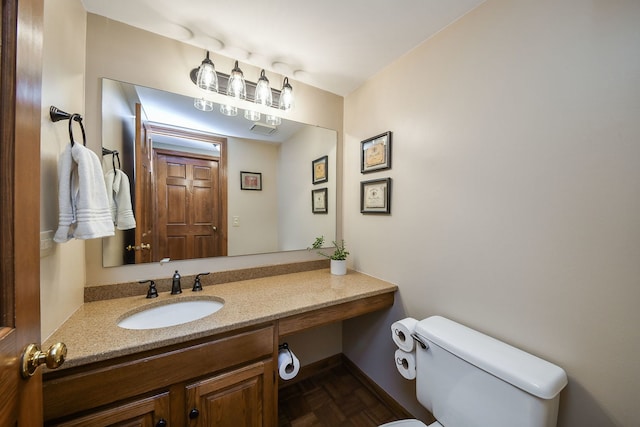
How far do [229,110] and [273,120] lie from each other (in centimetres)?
30

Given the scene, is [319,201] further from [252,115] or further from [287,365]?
[287,365]

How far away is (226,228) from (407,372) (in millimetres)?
1339

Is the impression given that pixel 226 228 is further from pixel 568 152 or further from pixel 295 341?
pixel 568 152

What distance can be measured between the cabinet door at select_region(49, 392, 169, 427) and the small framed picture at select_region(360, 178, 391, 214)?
144 cm

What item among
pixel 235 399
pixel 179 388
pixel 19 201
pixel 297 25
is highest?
pixel 297 25

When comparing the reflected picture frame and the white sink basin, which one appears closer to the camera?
the white sink basin

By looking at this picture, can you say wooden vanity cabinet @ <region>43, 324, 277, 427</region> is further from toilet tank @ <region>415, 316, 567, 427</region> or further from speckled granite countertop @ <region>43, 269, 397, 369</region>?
toilet tank @ <region>415, 316, 567, 427</region>

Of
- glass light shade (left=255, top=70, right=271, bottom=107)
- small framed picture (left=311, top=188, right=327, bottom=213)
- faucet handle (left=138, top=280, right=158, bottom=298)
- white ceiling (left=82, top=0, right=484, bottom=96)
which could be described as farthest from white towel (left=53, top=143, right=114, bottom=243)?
small framed picture (left=311, top=188, right=327, bottom=213)

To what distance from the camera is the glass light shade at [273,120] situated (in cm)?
169

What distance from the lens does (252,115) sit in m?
1.62

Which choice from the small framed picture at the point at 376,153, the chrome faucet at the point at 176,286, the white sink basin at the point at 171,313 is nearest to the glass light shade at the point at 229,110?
the small framed picture at the point at 376,153

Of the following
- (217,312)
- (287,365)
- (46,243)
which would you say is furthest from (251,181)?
(287,365)

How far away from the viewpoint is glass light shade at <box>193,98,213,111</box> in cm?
144

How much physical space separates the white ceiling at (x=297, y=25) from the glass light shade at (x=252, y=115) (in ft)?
1.03
